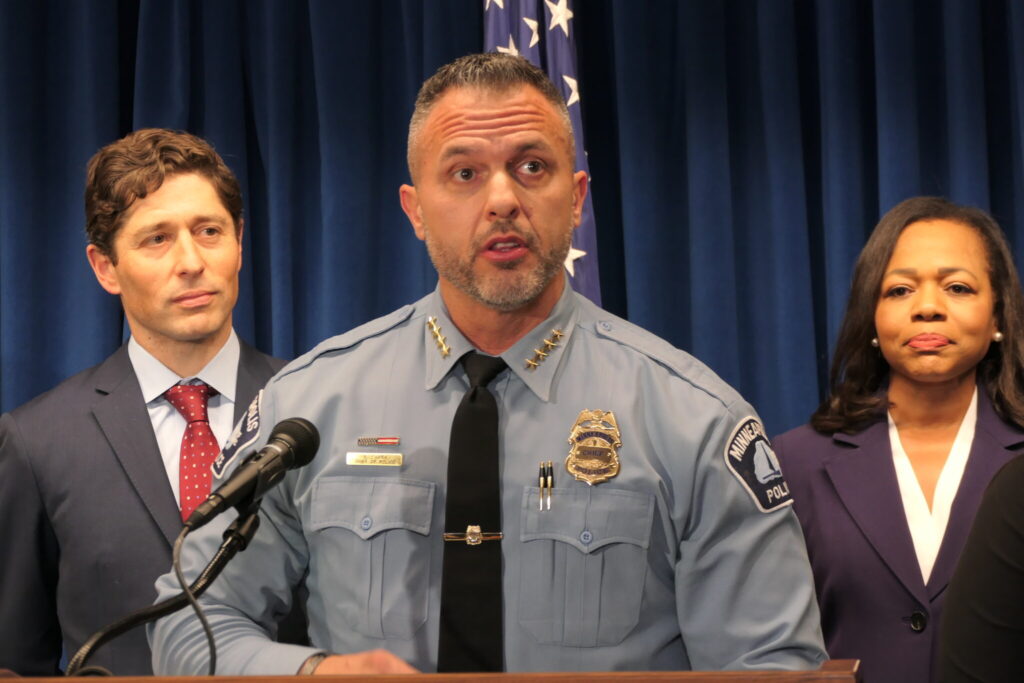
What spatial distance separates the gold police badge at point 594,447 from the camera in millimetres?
1790

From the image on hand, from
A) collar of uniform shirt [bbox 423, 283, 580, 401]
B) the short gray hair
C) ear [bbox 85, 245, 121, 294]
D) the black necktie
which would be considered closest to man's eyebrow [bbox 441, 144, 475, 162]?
the short gray hair

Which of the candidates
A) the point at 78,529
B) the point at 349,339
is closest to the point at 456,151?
the point at 349,339

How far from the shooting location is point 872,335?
105 inches

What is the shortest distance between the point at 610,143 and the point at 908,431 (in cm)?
134

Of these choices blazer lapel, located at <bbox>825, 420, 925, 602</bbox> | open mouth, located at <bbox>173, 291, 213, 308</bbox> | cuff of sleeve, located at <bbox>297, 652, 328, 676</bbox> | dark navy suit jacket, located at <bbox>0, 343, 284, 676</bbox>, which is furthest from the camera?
open mouth, located at <bbox>173, 291, 213, 308</bbox>

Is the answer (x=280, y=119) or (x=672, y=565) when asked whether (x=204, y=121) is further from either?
(x=672, y=565)

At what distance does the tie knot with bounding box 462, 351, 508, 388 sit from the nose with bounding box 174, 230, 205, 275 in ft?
2.70

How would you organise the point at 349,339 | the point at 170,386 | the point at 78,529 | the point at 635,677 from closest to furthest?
1. the point at 635,677
2. the point at 349,339
3. the point at 78,529
4. the point at 170,386

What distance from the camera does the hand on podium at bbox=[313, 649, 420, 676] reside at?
4.72ft

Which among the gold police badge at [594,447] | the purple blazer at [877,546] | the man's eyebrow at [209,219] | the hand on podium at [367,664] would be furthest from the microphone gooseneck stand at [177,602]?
the purple blazer at [877,546]

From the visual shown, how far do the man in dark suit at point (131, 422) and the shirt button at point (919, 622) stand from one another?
140 centimetres

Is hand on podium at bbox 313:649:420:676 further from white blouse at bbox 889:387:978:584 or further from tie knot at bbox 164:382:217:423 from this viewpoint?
white blouse at bbox 889:387:978:584

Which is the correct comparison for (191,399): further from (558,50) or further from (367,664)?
(558,50)

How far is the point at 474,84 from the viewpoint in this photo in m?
1.95
